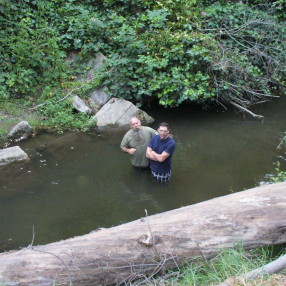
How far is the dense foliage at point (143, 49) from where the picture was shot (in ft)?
35.9

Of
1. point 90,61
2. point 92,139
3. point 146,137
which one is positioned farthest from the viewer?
point 90,61

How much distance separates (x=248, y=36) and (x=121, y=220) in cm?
848

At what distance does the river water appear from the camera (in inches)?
265

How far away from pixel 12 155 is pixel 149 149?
327cm

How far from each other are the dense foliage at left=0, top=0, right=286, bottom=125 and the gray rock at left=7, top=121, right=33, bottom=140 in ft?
3.14

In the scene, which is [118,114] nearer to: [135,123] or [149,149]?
[135,123]

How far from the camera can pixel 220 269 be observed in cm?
379

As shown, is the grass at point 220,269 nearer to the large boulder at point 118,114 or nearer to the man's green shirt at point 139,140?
the man's green shirt at point 139,140

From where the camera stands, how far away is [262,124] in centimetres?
1090

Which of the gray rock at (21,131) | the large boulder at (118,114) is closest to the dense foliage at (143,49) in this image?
the large boulder at (118,114)

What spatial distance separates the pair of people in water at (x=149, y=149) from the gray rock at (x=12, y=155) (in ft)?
8.21

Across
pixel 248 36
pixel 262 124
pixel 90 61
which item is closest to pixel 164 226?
pixel 262 124

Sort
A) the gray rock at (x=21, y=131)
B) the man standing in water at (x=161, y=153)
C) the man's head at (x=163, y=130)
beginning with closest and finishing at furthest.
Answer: the man's head at (x=163, y=130) < the man standing in water at (x=161, y=153) < the gray rock at (x=21, y=131)

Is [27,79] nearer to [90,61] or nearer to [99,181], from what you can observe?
[90,61]
